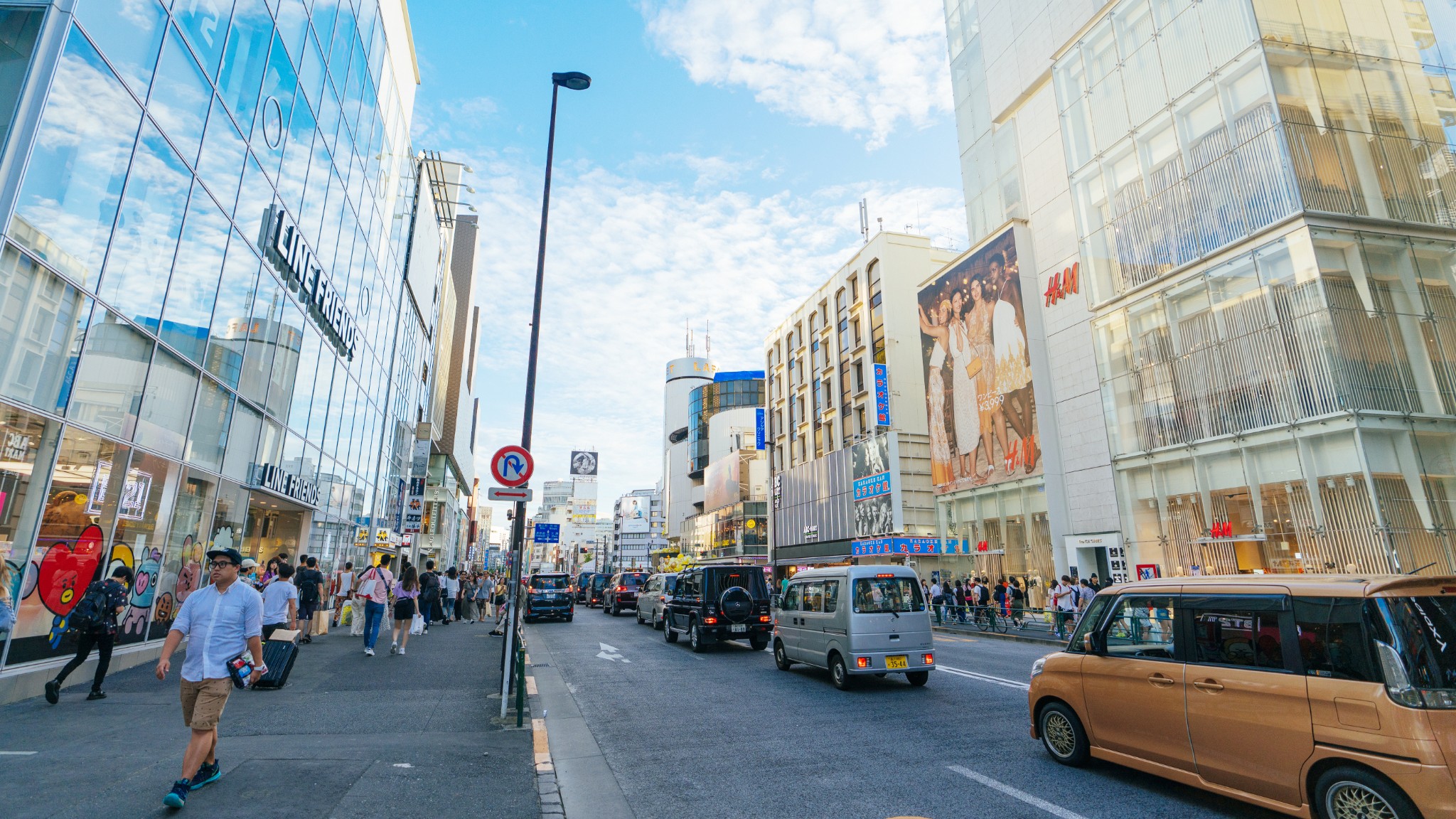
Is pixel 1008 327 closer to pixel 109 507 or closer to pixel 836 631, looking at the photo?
pixel 836 631

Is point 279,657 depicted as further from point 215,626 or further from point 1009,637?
point 1009,637

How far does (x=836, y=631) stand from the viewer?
11461 millimetres

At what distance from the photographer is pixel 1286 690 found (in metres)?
4.65

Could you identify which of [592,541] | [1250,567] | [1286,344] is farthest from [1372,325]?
[592,541]

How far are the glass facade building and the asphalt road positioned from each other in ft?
25.1

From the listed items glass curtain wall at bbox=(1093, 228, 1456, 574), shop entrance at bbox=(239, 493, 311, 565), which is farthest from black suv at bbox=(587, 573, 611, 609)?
glass curtain wall at bbox=(1093, 228, 1456, 574)

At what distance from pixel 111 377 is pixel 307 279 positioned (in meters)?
8.99

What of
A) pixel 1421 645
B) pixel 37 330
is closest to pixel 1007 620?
pixel 1421 645

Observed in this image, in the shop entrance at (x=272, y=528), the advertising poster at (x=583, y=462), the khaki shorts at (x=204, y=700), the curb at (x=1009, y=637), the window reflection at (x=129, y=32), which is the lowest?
the curb at (x=1009, y=637)

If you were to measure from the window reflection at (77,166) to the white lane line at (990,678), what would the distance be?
48.9 ft

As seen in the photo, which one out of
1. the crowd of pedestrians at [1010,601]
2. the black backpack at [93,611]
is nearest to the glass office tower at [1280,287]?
the crowd of pedestrians at [1010,601]

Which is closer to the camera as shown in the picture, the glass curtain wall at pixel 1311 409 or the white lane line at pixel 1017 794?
the white lane line at pixel 1017 794

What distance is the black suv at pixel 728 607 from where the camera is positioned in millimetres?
16703

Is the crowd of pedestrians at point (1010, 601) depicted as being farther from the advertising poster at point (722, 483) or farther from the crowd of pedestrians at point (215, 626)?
the advertising poster at point (722, 483)
